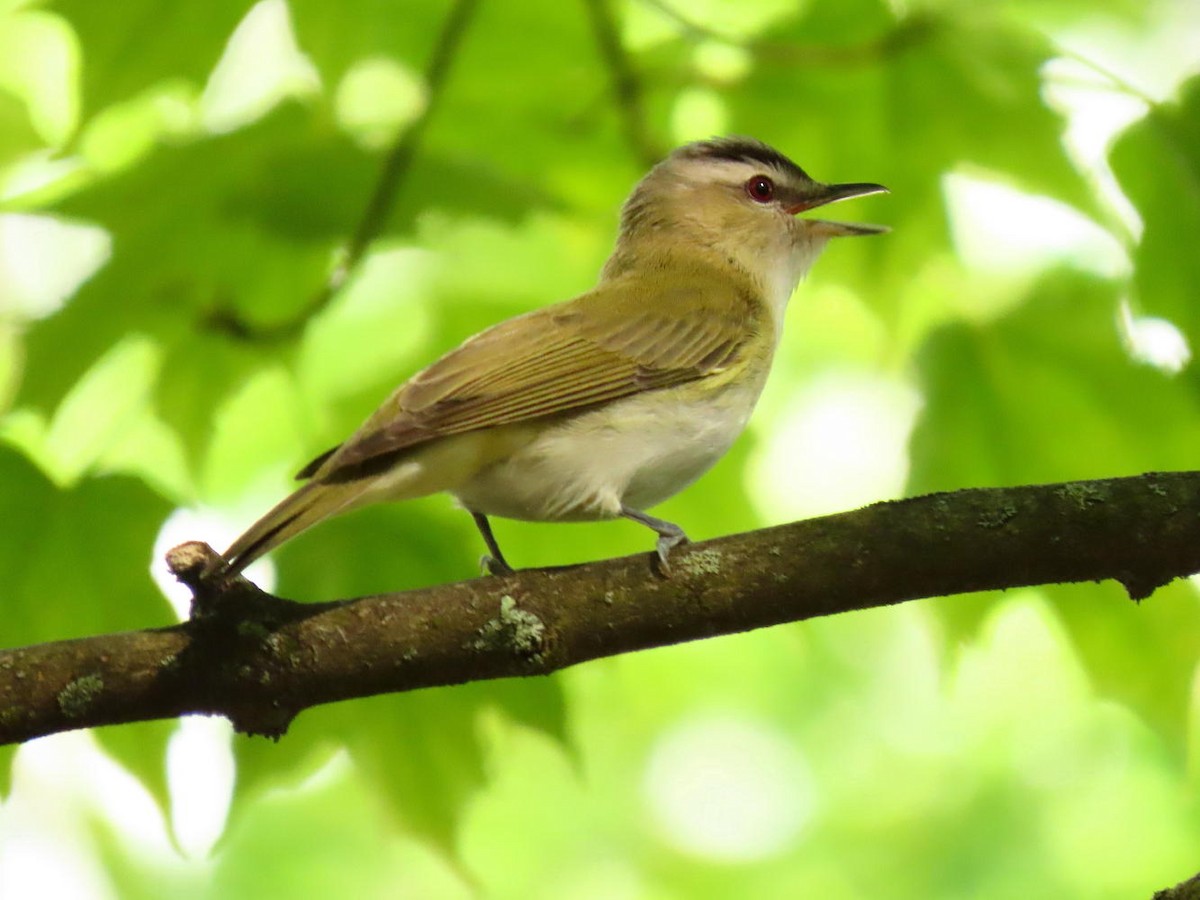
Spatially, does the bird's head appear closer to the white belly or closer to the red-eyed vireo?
the red-eyed vireo

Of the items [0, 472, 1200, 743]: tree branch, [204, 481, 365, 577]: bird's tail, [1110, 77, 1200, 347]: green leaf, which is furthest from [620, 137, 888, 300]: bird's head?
[204, 481, 365, 577]: bird's tail

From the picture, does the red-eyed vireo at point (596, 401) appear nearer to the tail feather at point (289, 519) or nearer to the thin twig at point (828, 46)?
the tail feather at point (289, 519)

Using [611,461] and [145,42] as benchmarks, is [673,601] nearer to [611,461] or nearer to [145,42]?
[611,461]

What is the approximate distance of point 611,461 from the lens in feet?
8.05

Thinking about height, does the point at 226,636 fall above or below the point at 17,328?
below

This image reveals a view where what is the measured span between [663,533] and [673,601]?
0.44 meters

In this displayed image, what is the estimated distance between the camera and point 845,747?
6707mm

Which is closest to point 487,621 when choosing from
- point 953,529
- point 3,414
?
point 953,529

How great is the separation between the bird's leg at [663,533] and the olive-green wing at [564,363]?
253mm

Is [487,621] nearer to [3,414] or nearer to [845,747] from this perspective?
[3,414]

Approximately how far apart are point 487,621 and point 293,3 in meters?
1.28

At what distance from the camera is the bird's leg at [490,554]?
2.48 meters

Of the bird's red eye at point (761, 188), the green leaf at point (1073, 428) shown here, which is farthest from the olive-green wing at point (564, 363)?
the green leaf at point (1073, 428)

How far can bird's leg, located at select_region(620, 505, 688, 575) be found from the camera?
1.92m
